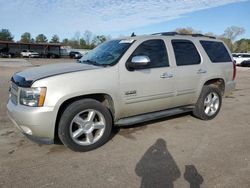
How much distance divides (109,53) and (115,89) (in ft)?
2.87

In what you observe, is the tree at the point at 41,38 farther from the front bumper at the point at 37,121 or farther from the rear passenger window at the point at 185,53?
the front bumper at the point at 37,121

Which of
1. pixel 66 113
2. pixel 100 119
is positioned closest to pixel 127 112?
pixel 100 119

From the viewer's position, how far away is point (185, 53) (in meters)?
5.62

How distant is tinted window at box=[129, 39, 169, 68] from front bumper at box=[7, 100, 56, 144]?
6.29ft

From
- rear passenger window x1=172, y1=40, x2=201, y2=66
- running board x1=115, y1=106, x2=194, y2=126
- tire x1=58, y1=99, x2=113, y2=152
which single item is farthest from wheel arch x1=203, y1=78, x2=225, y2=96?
tire x1=58, y1=99, x2=113, y2=152

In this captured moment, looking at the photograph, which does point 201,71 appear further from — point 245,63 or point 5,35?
point 5,35

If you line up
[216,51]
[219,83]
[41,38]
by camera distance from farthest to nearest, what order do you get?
[41,38] → [219,83] → [216,51]

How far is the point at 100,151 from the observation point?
14.4 ft


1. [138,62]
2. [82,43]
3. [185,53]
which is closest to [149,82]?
[138,62]

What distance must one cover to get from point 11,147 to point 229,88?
5.11m

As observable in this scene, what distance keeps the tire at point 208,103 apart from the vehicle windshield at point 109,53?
2.20 meters

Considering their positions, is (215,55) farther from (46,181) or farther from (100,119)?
(46,181)

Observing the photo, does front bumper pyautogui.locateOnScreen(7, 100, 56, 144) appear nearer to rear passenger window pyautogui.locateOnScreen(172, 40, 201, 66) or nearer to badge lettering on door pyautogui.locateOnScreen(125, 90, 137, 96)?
badge lettering on door pyautogui.locateOnScreen(125, 90, 137, 96)

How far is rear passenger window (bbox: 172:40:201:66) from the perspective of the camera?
5.44 meters
